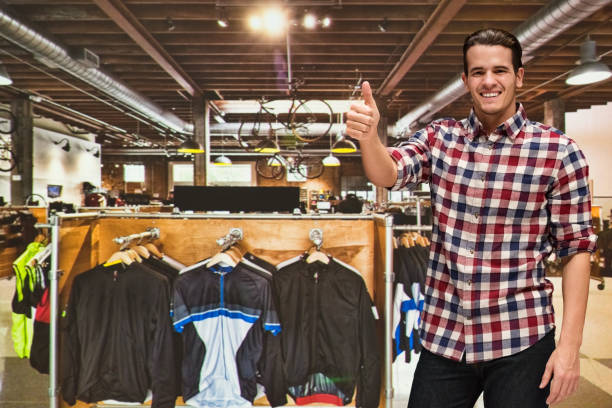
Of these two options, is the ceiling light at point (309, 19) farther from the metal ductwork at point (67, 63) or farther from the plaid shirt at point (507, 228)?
the plaid shirt at point (507, 228)

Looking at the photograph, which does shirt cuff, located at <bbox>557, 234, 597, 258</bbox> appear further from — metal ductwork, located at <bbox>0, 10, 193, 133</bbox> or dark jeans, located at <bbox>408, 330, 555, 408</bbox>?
metal ductwork, located at <bbox>0, 10, 193, 133</bbox>

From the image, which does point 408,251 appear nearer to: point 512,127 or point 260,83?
point 512,127

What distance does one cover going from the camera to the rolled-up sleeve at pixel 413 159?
1205mm

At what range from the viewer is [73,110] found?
11.8 metres

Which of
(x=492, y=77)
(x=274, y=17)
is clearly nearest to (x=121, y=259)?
(x=492, y=77)

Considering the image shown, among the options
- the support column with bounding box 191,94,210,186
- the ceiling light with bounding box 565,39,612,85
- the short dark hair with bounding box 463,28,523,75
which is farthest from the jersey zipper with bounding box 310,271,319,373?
the support column with bounding box 191,94,210,186

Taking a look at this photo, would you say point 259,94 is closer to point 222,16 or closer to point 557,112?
point 222,16

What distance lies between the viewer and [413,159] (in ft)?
4.06

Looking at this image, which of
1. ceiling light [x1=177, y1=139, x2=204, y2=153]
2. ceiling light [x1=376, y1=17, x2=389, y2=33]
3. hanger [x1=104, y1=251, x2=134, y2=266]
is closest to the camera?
hanger [x1=104, y1=251, x2=134, y2=266]

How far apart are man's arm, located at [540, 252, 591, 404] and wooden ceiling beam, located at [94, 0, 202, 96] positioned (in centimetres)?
524

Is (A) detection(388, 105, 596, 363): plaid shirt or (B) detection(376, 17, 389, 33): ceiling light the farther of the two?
(B) detection(376, 17, 389, 33): ceiling light

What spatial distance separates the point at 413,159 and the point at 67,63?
21.8 feet

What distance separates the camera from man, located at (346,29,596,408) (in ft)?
3.59

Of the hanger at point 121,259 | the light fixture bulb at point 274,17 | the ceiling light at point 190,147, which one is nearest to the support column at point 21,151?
the ceiling light at point 190,147
